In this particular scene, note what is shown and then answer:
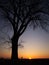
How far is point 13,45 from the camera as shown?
8.44 meters

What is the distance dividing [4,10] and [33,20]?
5.35 ft

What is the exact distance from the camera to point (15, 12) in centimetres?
861

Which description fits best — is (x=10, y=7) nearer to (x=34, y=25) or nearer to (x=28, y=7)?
(x=28, y=7)

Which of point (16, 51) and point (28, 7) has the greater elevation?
point (28, 7)

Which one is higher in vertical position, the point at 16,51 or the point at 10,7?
the point at 10,7

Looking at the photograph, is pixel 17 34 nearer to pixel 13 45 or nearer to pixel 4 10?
pixel 13 45

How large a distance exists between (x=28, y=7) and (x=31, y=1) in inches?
13.6

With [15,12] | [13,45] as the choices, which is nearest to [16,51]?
[13,45]
